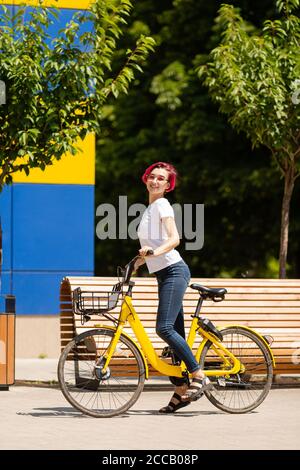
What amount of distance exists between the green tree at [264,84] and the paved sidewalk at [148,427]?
153 inches

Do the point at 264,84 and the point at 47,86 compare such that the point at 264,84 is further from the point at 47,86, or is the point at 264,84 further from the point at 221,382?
the point at 221,382

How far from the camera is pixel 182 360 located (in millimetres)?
9188

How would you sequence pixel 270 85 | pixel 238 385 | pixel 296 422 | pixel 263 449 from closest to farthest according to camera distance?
1. pixel 263 449
2. pixel 296 422
3. pixel 238 385
4. pixel 270 85

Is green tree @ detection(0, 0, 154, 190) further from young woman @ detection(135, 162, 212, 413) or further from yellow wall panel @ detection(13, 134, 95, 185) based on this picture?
yellow wall panel @ detection(13, 134, 95, 185)

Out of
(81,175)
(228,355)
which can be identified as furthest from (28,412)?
(81,175)

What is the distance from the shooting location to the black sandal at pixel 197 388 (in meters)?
9.18

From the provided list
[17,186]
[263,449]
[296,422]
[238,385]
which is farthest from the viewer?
[17,186]

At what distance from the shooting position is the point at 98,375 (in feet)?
29.9

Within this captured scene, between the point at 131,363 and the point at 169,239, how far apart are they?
100 cm

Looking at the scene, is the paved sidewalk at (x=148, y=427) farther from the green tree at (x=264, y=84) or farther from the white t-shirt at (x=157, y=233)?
the green tree at (x=264, y=84)

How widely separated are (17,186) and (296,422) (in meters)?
7.16

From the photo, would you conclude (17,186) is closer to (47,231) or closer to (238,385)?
(47,231)

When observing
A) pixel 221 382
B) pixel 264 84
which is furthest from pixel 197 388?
pixel 264 84

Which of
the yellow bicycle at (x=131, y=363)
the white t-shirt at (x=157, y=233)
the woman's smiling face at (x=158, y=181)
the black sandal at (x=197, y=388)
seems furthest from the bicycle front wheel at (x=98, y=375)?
the woman's smiling face at (x=158, y=181)
